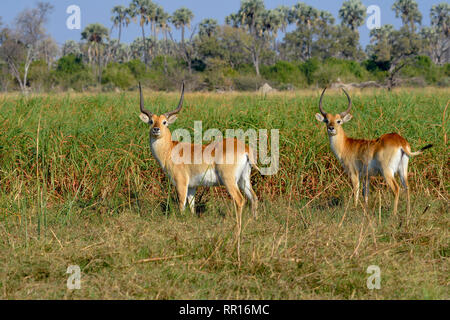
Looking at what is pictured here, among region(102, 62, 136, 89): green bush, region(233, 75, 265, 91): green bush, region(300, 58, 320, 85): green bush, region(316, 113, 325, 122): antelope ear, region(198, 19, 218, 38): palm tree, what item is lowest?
region(316, 113, 325, 122): antelope ear

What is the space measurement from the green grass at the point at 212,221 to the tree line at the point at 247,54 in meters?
12.3

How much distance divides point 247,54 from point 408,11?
22414mm

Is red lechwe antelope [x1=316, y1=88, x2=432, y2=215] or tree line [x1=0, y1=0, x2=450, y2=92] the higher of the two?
tree line [x1=0, y1=0, x2=450, y2=92]

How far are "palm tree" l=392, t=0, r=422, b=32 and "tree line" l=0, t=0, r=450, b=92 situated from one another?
0.10m

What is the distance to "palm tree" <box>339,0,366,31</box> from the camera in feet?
179

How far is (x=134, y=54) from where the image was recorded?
75.1 meters

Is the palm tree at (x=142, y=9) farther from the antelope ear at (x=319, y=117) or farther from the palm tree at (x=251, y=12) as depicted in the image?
the antelope ear at (x=319, y=117)

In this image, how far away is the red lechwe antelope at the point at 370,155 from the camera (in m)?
5.58

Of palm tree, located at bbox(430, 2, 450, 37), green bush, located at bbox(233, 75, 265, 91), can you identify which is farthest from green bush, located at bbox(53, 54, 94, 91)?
palm tree, located at bbox(430, 2, 450, 37)

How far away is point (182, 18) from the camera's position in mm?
53375

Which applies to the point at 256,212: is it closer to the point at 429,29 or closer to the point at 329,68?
the point at 329,68

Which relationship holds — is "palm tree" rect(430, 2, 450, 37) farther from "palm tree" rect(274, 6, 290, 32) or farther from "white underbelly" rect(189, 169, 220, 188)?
"white underbelly" rect(189, 169, 220, 188)

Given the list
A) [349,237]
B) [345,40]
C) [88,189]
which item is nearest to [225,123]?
[88,189]
